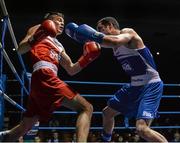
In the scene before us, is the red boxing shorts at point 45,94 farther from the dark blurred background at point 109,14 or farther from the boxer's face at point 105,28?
the dark blurred background at point 109,14

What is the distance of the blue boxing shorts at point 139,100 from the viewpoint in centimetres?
285

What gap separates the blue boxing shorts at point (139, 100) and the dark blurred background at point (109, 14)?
16.3 feet

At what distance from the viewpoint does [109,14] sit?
8.37 metres

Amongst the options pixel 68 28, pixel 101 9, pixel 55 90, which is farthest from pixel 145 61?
pixel 101 9

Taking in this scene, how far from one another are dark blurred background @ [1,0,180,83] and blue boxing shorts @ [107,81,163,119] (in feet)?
16.3

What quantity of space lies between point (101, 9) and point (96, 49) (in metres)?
5.56

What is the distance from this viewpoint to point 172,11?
8.65m

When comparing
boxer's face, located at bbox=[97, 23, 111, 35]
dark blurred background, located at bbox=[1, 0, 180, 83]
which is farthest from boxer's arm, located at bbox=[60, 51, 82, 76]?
dark blurred background, located at bbox=[1, 0, 180, 83]

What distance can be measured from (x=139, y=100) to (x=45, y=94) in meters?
0.90

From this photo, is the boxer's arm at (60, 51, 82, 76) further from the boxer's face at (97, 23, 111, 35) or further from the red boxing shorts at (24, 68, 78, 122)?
the boxer's face at (97, 23, 111, 35)

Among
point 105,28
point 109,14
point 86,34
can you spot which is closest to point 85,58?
point 86,34

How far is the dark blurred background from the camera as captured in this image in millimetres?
8031

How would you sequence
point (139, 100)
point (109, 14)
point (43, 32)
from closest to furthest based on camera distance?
point (43, 32), point (139, 100), point (109, 14)

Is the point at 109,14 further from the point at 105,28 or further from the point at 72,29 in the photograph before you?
the point at 72,29
